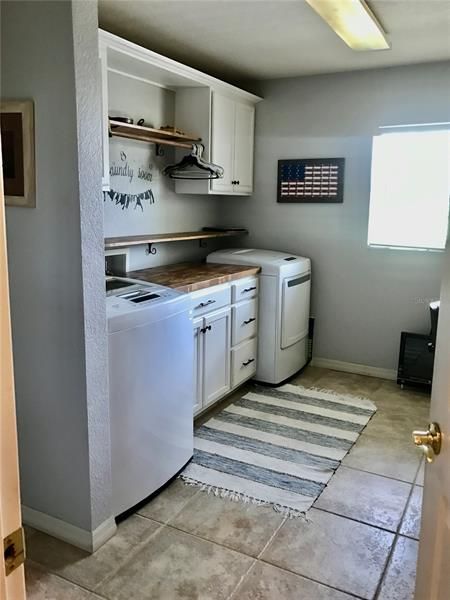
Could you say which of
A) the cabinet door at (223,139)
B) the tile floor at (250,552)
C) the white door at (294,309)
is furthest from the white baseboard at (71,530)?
the cabinet door at (223,139)

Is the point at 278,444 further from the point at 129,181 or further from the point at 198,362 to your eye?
the point at 129,181

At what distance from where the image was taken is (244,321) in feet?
12.4

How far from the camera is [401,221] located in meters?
4.07

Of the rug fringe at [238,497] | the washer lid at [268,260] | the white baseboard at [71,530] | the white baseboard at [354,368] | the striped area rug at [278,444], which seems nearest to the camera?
the white baseboard at [71,530]

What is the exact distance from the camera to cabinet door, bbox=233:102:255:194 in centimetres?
419

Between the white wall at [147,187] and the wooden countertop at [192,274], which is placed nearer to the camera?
the wooden countertop at [192,274]

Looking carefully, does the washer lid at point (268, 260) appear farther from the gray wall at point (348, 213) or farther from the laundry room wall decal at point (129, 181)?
the laundry room wall decal at point (129, 181)

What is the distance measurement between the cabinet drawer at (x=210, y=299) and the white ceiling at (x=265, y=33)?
5.01 ft

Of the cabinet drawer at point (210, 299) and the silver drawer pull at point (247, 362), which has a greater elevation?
the cabinet drawer at point (210, 299)

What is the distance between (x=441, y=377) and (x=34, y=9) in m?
1.82

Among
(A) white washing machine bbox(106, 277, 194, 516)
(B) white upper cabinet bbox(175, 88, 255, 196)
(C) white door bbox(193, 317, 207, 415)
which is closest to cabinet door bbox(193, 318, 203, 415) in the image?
(C) white door bbox(193, 317, 207, 415)

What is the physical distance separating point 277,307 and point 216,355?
74cm

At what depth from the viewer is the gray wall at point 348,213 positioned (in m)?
3.97

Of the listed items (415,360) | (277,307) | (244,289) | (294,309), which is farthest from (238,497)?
(415,360)
